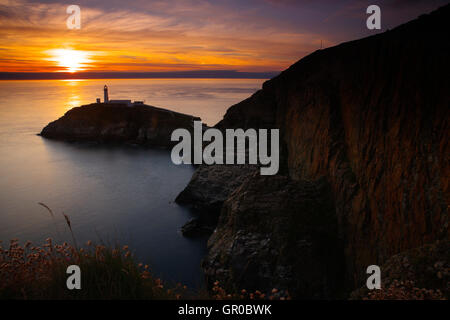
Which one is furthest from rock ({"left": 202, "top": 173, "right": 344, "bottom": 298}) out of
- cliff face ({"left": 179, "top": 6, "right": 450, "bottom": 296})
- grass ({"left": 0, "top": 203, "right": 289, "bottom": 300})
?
grass ({"left": 0, "top": 203, "right": 289, "bottom": 300})

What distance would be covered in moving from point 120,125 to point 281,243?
216 ft

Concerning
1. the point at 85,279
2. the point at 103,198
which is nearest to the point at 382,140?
the point at 85,279

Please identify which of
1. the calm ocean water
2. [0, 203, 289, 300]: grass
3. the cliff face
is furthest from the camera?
the calm ocean water

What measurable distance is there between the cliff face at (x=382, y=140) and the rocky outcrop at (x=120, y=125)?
50929 mm

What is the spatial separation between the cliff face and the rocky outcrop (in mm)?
50929

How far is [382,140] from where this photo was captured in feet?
36.9

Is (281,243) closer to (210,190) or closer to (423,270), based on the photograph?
(423,270)

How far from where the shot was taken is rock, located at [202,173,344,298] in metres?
11.5

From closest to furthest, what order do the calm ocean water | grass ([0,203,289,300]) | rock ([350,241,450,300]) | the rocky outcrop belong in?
grass ([0,203,289,300]) → rock ([350,241,450,300]) → the calm ocean water → the rocky outcrop

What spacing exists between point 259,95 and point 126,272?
81.1 feet

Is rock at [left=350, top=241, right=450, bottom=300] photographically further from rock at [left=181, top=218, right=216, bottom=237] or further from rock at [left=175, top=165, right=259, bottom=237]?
rock at [left=175, top=165, right=259, bottom=237]

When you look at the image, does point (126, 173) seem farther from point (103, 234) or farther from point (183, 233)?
point (183, 233)

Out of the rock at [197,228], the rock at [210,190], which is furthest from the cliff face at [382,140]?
the rock at [210,190]
